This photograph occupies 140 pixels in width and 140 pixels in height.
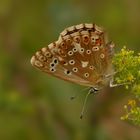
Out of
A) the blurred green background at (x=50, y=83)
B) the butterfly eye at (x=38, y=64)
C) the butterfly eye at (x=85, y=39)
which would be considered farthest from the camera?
the blurred green background at (x=50, y=83)

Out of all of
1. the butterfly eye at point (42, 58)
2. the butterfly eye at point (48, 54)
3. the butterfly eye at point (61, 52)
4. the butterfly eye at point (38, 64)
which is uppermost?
the butterfly eye at point (61, 52)

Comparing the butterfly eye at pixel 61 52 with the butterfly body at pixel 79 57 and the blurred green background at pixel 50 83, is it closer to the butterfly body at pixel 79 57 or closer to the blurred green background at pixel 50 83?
the butterfly body at pixel 79 57

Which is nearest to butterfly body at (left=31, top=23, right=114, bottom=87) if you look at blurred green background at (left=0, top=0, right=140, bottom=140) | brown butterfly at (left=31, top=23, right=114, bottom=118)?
brown butterfly at (left=31, top=23, right=114, bottom=118)

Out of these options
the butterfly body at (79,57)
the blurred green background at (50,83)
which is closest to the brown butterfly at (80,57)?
the butterfly body at (79,57)

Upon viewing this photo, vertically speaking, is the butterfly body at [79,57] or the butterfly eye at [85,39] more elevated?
the butterfly eye at [85,39]

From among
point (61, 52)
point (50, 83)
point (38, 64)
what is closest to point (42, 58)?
point (38, 64)

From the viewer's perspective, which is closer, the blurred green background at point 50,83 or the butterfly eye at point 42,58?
the butterfly eye at point 42,58

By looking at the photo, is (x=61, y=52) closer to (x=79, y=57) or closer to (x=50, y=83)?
(x=79, y=57)

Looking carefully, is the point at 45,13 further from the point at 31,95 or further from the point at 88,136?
the point at 88,136
